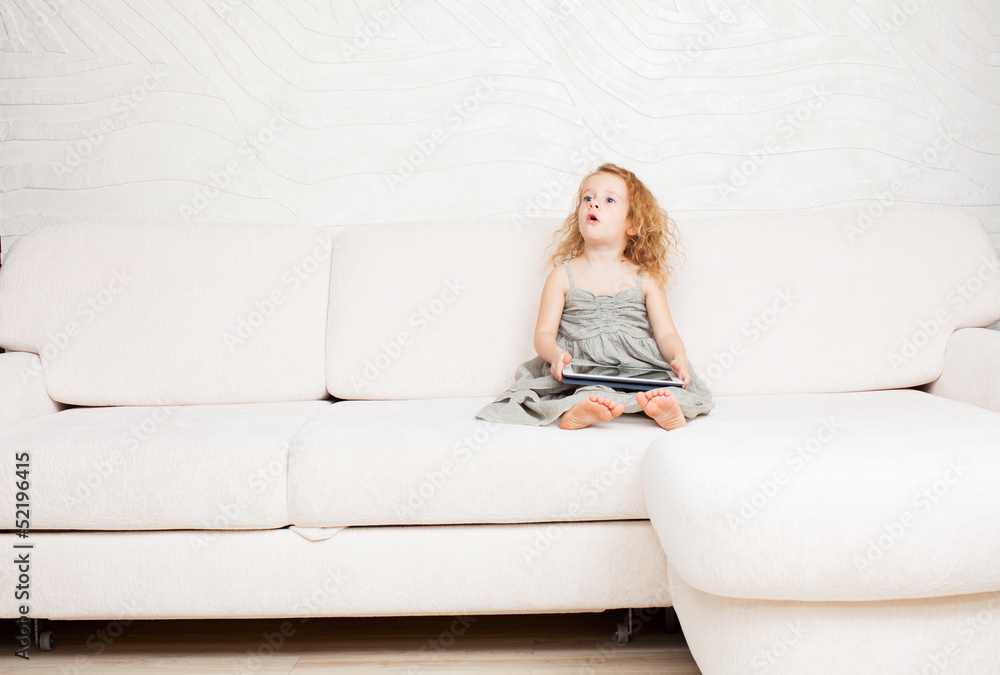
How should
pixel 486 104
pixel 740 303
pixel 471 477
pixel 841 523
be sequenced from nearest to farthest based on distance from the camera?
pixel 841 523, pixel 471 477, pixel 740 303, pixel 486 104

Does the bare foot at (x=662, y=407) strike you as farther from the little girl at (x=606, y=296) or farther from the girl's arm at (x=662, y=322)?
the girl's arm at (x=662, y=322)

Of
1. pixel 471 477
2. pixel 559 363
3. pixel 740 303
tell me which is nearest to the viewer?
pixel 471 477

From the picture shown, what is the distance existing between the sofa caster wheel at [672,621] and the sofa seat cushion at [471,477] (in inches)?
11.6

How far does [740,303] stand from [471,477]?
0.91 meters

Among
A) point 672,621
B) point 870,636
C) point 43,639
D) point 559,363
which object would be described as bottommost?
point 43,639

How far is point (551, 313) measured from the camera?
178cm

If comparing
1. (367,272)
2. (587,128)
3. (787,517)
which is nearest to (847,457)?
(787,517)

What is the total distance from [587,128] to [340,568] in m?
1.50

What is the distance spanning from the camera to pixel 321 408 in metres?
1.74

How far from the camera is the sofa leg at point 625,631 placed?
1.45m

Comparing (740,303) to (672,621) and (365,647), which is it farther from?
(365,647)

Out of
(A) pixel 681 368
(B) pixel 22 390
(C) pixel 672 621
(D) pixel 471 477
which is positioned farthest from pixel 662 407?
(B) pixel 22 390

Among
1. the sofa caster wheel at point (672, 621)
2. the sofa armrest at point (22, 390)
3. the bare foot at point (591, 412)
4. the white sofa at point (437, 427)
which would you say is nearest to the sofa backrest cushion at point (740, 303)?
the white sofa at point (437, 427)

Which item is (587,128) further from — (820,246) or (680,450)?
(680,450)
